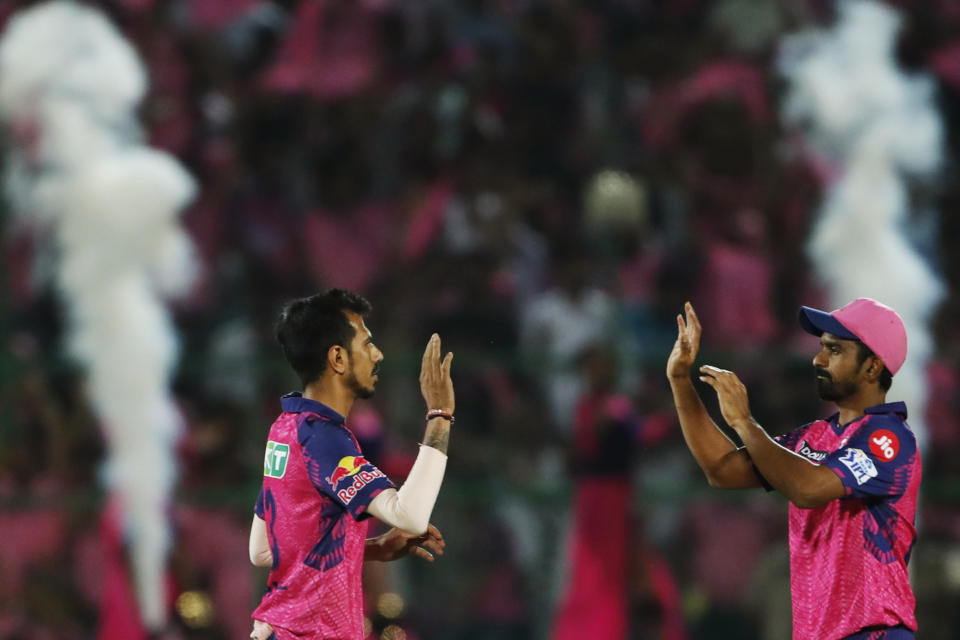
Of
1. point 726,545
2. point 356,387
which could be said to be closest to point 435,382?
point 356,387

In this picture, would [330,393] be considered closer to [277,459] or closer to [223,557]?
[277,459]

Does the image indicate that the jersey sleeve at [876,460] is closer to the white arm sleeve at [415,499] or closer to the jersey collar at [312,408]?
the white arm sleeve at [415,499]

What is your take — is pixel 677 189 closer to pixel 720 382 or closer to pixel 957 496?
pixel 957 496

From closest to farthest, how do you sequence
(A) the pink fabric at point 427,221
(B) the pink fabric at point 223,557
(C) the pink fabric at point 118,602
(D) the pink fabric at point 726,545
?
(C) the pink fabric at point 118,602 → (B) the pink fabric at point 223,557 → (D) the pink fabric at point 726,545 → (A) the pink fabric at point 427,221

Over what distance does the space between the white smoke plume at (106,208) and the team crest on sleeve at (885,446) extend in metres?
4.85

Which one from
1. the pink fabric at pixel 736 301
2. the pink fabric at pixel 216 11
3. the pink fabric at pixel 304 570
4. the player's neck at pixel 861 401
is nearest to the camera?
the pink fabric at pixel 304 570

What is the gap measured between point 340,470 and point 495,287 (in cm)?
479

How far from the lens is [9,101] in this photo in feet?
31.9

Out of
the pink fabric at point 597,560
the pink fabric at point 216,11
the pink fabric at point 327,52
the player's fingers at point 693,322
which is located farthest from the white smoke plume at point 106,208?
the player's fingers at point 693,322

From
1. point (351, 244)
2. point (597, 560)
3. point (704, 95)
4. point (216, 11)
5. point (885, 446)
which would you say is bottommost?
A: point (885, 446)

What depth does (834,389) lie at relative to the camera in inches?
195

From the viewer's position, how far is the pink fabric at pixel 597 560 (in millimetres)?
8734

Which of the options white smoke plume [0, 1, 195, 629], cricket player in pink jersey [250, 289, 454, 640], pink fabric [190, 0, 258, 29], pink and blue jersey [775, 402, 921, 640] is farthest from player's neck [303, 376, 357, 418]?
pink fabric [190, 0, 258, 29]

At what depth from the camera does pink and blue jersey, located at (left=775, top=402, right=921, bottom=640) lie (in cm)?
478
